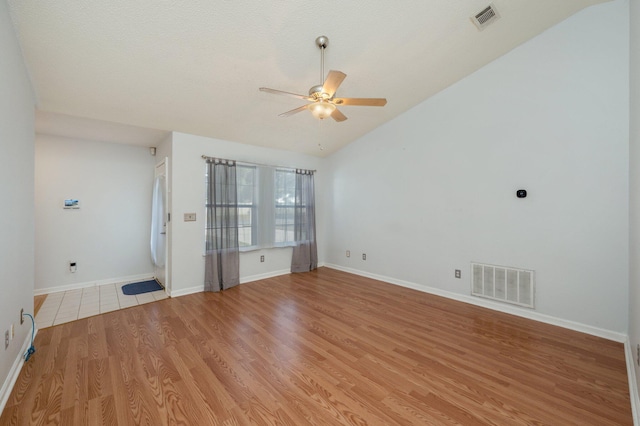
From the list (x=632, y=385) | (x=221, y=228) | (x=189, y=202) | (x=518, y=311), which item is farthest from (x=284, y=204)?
(x=632, y=385)

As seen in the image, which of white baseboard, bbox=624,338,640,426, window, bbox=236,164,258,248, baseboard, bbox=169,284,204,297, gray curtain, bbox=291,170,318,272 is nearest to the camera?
white baseboard, bbox=624,338,640,426

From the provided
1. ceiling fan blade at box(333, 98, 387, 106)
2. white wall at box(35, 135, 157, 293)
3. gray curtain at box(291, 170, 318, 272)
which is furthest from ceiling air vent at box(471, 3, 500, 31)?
white wall at box(35, 135, 157, 293)

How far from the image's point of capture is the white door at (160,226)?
3954 mm

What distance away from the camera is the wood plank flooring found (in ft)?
5.36

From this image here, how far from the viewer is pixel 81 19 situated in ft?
6.42

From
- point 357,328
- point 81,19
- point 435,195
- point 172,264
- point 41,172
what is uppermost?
point 81,19

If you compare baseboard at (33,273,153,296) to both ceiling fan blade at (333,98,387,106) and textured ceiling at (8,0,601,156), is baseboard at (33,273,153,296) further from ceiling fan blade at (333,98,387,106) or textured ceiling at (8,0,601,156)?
ceiling fan blade at (333,98,387,106)

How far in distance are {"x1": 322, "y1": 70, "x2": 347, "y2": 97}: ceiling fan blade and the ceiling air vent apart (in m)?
1.72

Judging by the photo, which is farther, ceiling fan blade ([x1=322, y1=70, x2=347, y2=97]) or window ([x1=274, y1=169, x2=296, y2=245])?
window ([x1=274, y1=169, x2=296, y2=245])

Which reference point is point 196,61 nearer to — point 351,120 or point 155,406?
point 351,120

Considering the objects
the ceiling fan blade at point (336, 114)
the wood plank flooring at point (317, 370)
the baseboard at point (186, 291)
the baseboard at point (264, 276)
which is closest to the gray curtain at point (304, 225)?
the baseboard at point (264, 276)

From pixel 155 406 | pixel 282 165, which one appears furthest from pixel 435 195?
pixel 155 406

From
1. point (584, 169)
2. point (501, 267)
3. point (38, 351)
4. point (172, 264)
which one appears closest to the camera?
point (38, 351)

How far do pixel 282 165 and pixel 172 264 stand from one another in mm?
→ 2540
